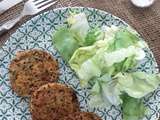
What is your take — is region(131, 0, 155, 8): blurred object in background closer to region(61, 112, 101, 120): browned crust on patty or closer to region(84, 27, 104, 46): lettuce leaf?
region(84, 27, 104, 46): lettuce leaf

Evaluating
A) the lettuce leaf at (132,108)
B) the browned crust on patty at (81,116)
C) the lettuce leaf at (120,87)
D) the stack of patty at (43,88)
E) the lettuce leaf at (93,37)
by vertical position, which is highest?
the lettuce leaf at (93,37)

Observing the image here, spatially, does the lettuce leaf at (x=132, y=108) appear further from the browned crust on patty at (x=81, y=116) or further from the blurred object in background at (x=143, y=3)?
the blurred object in background at (x=143, y=3)

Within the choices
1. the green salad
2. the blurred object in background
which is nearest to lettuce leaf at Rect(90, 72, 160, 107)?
the green salad

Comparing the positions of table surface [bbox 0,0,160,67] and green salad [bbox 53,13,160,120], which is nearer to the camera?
green salad [bbox 53,13,160,120]

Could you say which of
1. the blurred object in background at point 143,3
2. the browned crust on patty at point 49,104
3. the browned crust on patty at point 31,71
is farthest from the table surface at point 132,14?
the browned crust on patty at point 49,104

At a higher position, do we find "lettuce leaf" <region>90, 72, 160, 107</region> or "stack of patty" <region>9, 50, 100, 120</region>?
"stack of patty" <region>9, 50, 100, 120</region>

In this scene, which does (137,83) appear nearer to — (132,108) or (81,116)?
(132,108)
